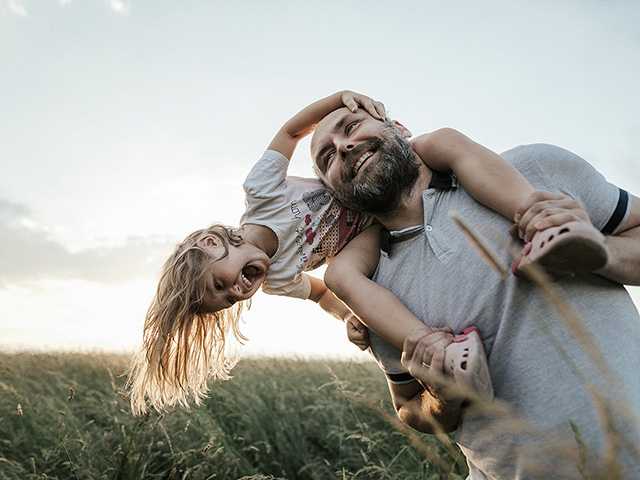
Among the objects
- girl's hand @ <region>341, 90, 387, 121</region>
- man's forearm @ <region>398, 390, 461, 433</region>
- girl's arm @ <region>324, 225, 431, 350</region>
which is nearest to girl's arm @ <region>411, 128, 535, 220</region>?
girl's hand @ <region>341, 90, 387, 121</region>

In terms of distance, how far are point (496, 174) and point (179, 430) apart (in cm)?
351

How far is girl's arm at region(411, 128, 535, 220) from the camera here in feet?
6.76

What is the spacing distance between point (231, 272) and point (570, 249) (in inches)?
60.7

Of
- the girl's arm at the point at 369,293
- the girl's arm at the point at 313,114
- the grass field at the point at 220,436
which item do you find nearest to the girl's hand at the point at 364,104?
the girl's arm at the point at 313,114

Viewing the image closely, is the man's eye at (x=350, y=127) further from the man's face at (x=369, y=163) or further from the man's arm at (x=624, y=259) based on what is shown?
the man's arm at (x=624, y=259)

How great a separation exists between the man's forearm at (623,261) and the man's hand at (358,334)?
84cm

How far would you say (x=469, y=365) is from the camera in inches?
68.3

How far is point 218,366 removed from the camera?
338cm

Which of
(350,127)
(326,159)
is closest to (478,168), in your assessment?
(350,127)

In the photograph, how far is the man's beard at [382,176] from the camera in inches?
92.2

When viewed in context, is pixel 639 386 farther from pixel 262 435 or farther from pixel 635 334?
pixel 262 435

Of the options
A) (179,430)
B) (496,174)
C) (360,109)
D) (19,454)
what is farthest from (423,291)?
(19,454)

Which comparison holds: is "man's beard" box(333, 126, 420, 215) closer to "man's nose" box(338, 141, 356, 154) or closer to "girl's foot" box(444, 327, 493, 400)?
"man's nose" box(338, 141, 356, 154)

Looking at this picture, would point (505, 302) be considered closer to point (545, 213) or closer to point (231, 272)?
point (545, 213)
